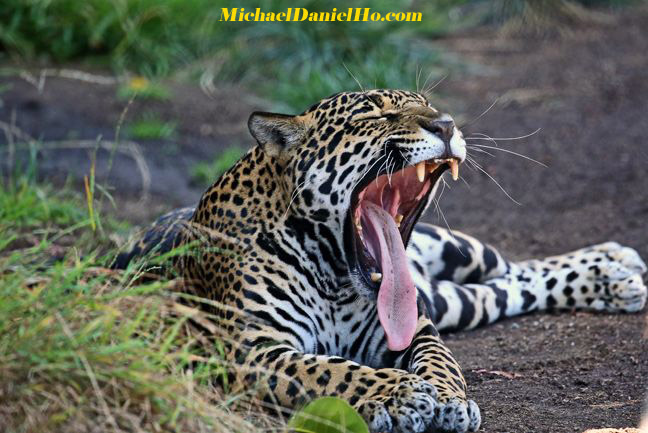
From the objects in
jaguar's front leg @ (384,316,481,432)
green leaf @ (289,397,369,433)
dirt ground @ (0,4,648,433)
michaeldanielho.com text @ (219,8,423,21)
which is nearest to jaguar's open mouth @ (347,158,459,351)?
jaguar's front leg @ (384,316,481,432)

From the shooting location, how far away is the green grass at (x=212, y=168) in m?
10.2

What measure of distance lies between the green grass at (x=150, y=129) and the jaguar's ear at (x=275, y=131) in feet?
18.8

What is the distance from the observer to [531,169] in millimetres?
10938

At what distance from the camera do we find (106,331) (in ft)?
14.3

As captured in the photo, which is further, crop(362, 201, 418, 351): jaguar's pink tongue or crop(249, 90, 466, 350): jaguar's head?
crop(362, 201, 418, 351): jaguar's pink tongue

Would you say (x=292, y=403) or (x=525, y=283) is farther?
(x=525, y=283)

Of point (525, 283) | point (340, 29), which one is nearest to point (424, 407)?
point (525, 283)

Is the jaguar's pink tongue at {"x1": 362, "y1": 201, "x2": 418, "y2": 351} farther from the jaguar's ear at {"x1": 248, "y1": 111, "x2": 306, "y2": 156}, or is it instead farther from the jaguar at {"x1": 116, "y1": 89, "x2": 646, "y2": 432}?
the jaguar's ear at {"x1": 248, "y1": 111, "x2": 306, "y2": 156}

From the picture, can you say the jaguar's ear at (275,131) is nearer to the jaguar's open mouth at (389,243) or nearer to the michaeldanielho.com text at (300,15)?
the jaguar's open mouth at (389,243)

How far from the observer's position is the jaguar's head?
17.9 ft

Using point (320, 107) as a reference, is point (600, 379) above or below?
below

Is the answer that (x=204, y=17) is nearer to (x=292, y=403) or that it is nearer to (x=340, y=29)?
(x=340, y=29)

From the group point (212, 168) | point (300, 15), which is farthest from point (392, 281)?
point (300, 15)

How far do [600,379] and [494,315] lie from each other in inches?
→ 58.4
